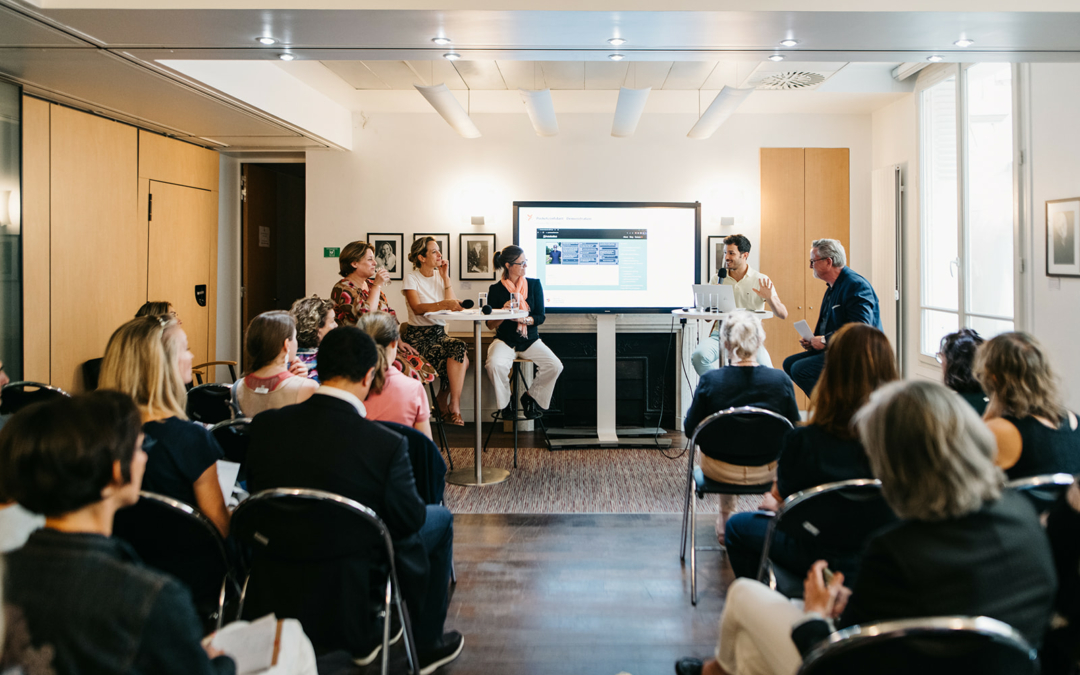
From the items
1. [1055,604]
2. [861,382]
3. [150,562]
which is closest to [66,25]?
[150,562]

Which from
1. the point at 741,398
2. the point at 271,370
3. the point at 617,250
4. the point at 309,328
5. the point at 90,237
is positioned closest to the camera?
the point at 271,370

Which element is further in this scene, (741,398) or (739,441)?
(741,398)

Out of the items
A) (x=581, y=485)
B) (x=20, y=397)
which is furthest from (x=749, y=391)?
(x=20, y=397)

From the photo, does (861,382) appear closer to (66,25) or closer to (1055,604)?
(1055,604)

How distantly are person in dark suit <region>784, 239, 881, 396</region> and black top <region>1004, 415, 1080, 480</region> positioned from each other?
2.54 meters

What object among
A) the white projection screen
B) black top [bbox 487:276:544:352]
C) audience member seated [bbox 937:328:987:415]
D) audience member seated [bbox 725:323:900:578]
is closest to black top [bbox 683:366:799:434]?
audience member seated [bbox 937:328:987:415]

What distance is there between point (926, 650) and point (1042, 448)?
3.85 feet

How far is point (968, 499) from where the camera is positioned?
1229 mm

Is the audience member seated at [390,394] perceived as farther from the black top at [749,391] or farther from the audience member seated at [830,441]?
the audience member seated at [830,441]

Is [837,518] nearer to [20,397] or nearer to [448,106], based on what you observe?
[20,397]

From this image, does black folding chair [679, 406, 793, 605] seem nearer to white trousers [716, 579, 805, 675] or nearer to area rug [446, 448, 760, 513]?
white trousers [716, 579, 805, 675]

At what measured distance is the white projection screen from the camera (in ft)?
22.3

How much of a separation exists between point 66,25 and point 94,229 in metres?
2.12

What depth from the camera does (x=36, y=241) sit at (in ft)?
15.4
